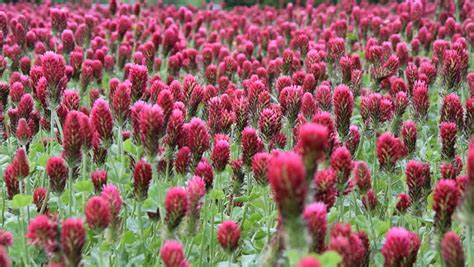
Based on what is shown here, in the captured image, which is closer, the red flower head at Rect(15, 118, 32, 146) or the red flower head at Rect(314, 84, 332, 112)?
the red flower head at Rect(15, 118, 32, 146)

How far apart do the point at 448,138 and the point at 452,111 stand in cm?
27

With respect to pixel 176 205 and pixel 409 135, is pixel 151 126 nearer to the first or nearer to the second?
pixel 176 205

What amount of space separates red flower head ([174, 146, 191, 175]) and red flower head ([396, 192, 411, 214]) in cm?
89

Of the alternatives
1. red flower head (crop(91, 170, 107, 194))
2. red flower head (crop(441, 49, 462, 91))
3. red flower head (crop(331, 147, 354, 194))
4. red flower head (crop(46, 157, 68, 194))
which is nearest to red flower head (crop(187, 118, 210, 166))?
red flower head (crop(91, 170, 107, 194))

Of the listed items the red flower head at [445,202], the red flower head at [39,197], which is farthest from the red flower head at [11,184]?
the red flower head at [445,202]

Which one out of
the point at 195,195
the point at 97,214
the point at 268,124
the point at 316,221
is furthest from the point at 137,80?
the point at 316,221

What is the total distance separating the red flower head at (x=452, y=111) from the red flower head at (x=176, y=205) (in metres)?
1.69

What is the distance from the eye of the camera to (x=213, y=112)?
3533 mm

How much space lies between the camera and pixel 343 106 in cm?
326

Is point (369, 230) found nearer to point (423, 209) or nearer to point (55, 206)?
point (423, 209)

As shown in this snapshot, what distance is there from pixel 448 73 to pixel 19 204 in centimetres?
247

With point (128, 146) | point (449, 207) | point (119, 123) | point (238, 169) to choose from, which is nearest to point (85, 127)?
point (119, 123)

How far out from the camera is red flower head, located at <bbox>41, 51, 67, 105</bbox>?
3.40 meters

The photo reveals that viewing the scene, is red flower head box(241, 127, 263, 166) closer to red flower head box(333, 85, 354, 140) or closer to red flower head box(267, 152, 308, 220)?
red flower head box(333, 85, 354, 140)
